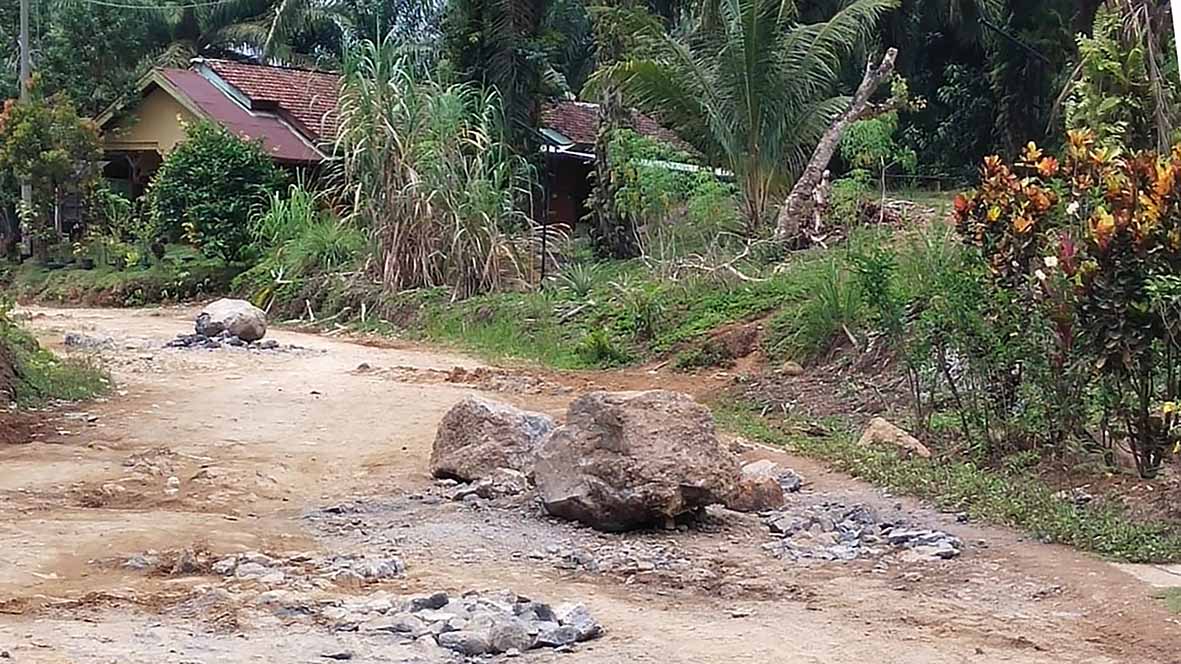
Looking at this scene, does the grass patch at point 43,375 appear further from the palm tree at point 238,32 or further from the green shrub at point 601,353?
the palm tree at point 238,32

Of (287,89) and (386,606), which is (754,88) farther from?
(287,89)

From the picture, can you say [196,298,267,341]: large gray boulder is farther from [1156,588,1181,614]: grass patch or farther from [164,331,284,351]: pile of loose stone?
[1156,588,1181,614]: grass patch

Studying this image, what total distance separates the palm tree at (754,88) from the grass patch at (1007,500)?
26.1 feet

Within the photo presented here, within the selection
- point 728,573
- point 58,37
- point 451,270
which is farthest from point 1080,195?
point 58,37

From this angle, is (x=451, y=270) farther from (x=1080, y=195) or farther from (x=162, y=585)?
(x=162, y=585)

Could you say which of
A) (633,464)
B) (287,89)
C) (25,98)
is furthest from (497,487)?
(287,89)

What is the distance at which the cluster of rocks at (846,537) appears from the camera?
18.9 ft

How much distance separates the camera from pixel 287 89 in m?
28.7

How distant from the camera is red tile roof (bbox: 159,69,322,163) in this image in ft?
83.5

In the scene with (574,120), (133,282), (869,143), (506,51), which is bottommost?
(133,282)

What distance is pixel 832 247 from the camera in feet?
46.1

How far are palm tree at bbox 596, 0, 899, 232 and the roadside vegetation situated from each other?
4cm

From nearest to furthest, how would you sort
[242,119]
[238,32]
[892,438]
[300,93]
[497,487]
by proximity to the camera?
1. [497,487]
2. [892,438]
3. [242,119]
4. [300,93]
5. [238,32]

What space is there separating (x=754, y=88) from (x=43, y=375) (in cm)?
869
